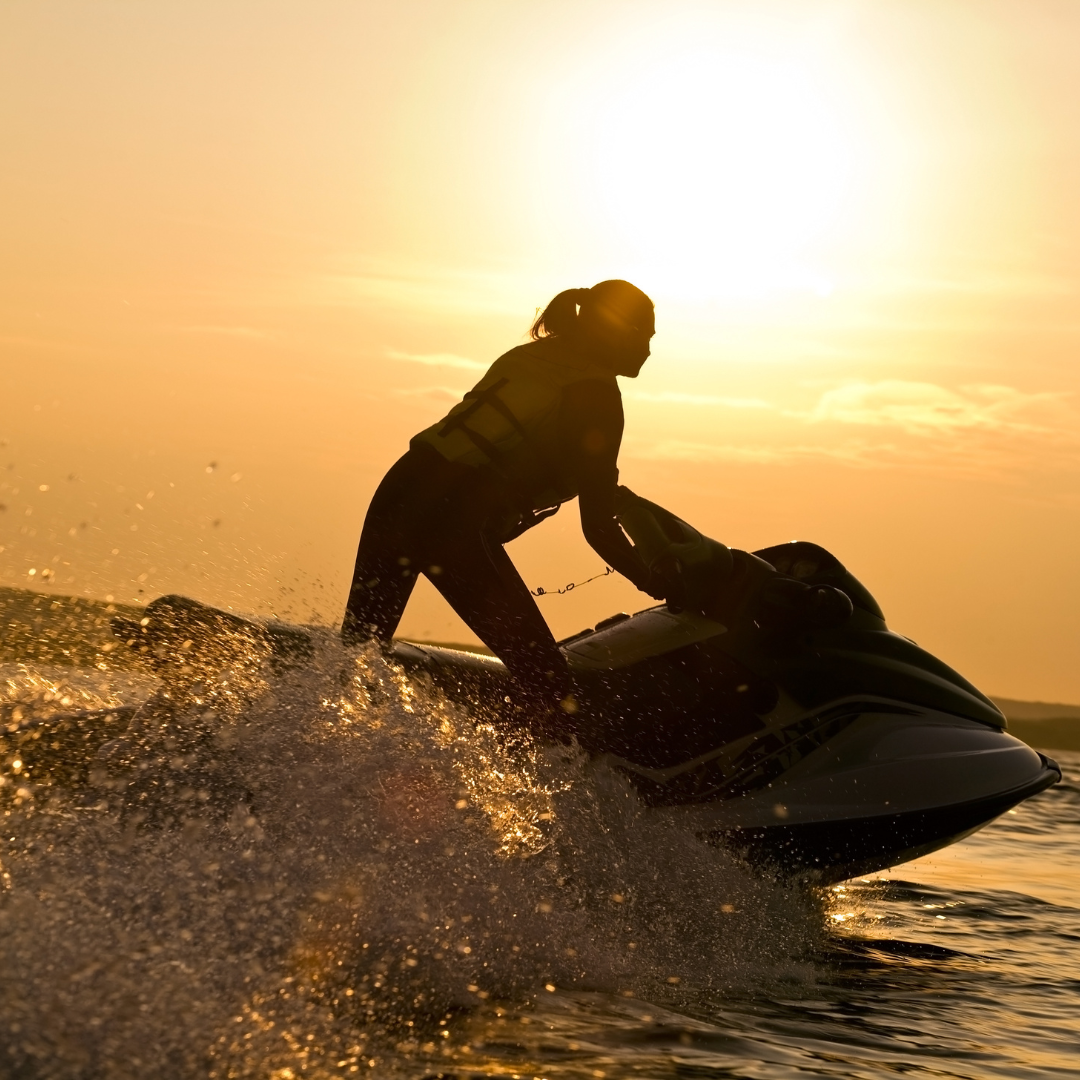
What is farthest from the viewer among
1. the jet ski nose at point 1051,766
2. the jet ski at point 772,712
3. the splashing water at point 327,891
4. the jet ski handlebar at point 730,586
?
the jet ski nose at point 1051,766

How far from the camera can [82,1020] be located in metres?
2.53

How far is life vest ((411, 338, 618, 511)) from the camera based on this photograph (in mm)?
4414

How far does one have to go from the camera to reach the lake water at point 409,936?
272 centimetres

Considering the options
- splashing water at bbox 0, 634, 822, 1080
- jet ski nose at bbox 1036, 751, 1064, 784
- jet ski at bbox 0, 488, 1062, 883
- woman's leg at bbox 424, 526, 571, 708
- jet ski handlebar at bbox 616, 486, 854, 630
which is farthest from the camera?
jet ski nose at bbox 1036, 751, 1064, 784

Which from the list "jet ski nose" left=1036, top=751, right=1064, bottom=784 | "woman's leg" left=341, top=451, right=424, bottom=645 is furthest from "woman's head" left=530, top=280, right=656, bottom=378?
"jet ski nose" left=1036, top=751, right=1064, bottom=784

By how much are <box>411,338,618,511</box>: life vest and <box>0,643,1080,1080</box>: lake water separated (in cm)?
Result: 79

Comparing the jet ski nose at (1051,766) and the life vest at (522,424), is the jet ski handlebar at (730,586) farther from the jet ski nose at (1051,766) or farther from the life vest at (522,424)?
the jet ski nose at (1051,766)

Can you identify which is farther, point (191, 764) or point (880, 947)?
point (880, 947)

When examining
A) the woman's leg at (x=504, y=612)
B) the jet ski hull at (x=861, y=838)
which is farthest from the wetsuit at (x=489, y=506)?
the jet ski hull at (x=861, y=838)

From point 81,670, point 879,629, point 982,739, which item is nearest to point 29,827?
point 81,670

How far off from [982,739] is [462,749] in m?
2.32

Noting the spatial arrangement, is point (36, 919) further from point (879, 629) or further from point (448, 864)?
point (879, 629)

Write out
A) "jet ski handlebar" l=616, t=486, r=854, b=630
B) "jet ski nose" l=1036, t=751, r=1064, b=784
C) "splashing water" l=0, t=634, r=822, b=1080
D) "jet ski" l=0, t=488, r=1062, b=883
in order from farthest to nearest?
"jet ski nose" l=1036, t=751, r=1064, b=784 → "jet ski handlebar" l=616, t=486, r=854, b=630 → "jet ski" l=0, t=488, r=1062, b=883 → "splashing water" l=0, t=634, r=822, b=1080

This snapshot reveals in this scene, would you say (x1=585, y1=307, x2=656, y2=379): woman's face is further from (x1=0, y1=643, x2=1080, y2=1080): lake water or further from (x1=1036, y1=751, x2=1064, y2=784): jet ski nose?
(x1=1036, y1=751, x2=1064, y2=784): jet ski nose
